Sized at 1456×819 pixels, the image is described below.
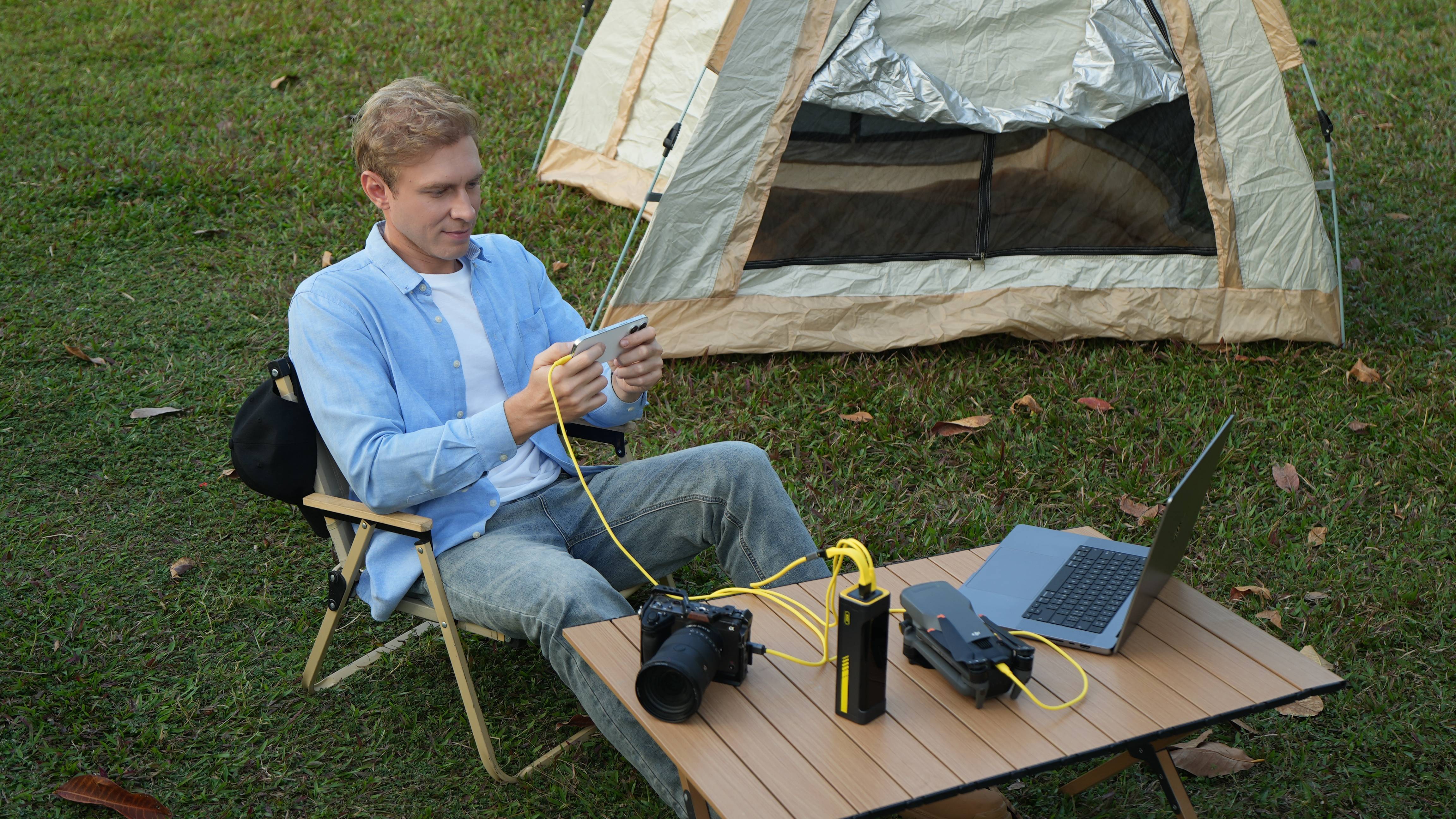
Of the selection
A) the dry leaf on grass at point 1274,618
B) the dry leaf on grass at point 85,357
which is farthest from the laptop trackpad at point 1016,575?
the dry leaf on grass at point 85,357

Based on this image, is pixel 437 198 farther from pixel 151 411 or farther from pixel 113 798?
pixel 151 411

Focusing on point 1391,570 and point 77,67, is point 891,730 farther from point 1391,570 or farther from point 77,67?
point 77,67

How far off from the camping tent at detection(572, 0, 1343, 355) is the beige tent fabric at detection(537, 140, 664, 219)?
1.12 meters

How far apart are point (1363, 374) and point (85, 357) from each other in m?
4.72

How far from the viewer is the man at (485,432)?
230 centimetres

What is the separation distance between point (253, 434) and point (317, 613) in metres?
0.85

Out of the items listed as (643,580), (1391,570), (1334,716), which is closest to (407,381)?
(643,580)

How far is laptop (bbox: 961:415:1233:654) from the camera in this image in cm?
191

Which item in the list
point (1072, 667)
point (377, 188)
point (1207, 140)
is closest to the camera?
point (1072, 667)

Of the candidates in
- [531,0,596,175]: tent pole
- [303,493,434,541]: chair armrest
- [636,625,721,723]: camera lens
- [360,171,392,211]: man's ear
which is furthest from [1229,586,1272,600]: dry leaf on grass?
[531,0,596,175]: tent pole

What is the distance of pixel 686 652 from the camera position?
1.78 m

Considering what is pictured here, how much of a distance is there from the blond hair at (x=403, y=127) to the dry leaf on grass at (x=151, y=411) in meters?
1.98

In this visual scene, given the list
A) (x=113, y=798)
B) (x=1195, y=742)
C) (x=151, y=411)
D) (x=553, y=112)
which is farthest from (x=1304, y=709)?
(x=553, y=112)

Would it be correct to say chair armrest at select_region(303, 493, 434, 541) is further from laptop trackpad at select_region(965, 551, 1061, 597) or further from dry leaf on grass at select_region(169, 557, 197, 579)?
laptop trackpad at select_region(965, 551, 1061, 597)
